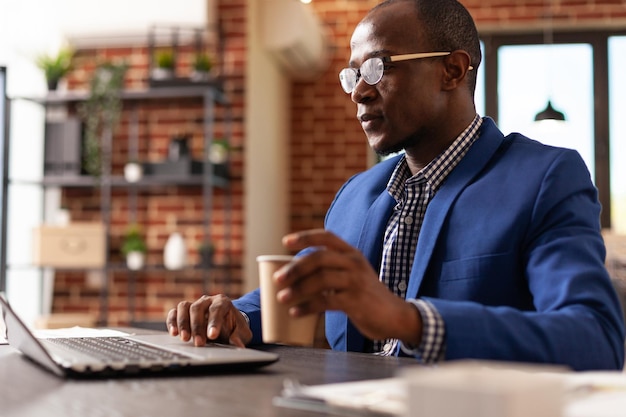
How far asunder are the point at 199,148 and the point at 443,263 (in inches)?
→ 151

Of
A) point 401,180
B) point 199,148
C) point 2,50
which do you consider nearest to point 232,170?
point 199,148

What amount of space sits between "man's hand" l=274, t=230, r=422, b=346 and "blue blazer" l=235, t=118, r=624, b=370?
121 mm

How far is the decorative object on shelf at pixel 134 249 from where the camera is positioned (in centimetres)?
486

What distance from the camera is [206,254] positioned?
4.79 meters

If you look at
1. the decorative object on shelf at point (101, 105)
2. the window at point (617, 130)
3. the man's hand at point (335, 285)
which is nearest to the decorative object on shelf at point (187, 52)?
the decorative object on shelf at point (101, 105)

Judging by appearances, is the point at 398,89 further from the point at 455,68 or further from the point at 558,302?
the point at 558,302

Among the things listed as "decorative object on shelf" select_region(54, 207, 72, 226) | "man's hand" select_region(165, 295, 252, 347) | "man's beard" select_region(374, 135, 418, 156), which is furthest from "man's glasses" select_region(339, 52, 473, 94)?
"decorative object on shelf" select_region(54, 207, 72, 226)

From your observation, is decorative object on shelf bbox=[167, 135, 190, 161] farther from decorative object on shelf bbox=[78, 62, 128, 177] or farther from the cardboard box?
the cardboard box

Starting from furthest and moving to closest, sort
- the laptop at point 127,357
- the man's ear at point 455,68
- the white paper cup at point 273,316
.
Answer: the man's ear at point 455,68
the white paper cup at point 273,316
the laptop at point 127,357

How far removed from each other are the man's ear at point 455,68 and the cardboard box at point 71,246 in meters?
3.51

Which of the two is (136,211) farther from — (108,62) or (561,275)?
(561,275)

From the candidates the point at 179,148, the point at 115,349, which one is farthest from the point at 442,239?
the point at 179,148

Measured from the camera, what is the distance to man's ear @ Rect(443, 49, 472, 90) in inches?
65.8

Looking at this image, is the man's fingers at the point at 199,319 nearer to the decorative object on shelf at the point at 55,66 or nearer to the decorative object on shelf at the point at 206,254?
the decorative object on shelf at the point at 206,254
